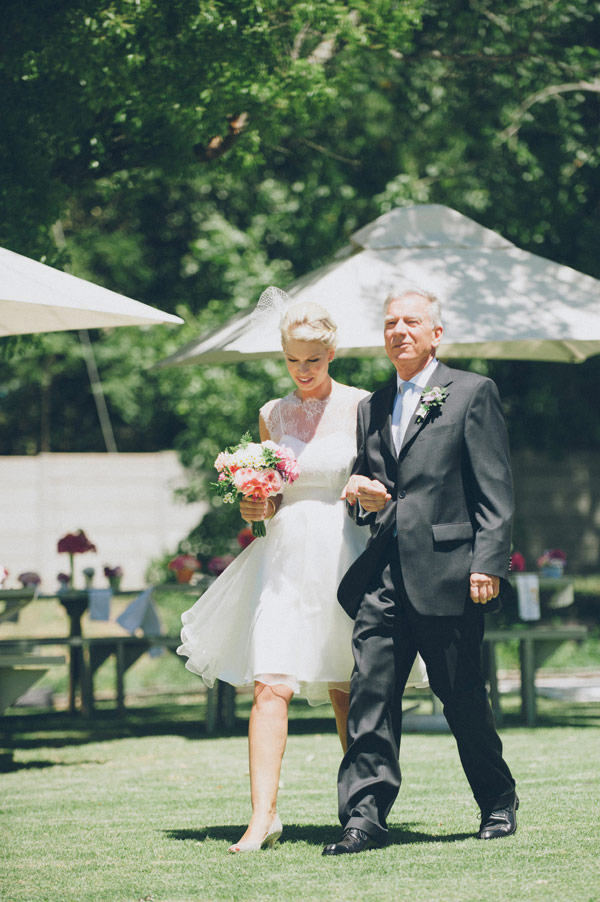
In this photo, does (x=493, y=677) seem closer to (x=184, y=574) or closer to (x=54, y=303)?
(x=184, y=574)

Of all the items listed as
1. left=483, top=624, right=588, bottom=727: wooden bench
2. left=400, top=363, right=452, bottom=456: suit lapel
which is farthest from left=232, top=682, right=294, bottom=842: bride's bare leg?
left=483, top=624, right=588, bottom=727: wooden bench

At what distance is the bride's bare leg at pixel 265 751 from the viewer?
4.46 metres

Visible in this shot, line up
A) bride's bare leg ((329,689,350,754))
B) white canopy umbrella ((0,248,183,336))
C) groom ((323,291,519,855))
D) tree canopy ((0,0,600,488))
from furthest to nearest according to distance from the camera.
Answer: tree canopy ((0,0,600,488)), white canopy umbrella ((0,248,183,336)), bride's bare leg ((329,689,350,754)), groom ((323,291,519,855))

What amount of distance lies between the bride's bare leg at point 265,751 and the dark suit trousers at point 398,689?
248 millimetres

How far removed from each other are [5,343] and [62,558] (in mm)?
7338

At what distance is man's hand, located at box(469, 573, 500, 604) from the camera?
4.39m

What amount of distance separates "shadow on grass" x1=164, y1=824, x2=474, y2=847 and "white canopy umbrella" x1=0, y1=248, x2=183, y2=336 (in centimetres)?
247

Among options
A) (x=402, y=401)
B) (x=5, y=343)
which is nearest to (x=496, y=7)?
(x=5, y=343)

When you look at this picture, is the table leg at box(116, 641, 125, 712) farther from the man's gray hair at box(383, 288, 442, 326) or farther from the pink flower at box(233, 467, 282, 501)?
the man's gray hair at box(383, 288, 442, 326)

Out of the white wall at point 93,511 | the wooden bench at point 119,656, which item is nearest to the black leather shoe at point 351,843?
the wooden bench at point 119,656

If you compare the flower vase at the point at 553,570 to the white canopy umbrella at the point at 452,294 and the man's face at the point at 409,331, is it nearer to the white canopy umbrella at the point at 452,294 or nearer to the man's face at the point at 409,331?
the white canopy umbrella at the point at 452,294

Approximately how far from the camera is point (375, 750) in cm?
449

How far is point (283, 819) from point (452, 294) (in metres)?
3.88

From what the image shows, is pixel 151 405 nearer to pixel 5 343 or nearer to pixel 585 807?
pixel 5 343
